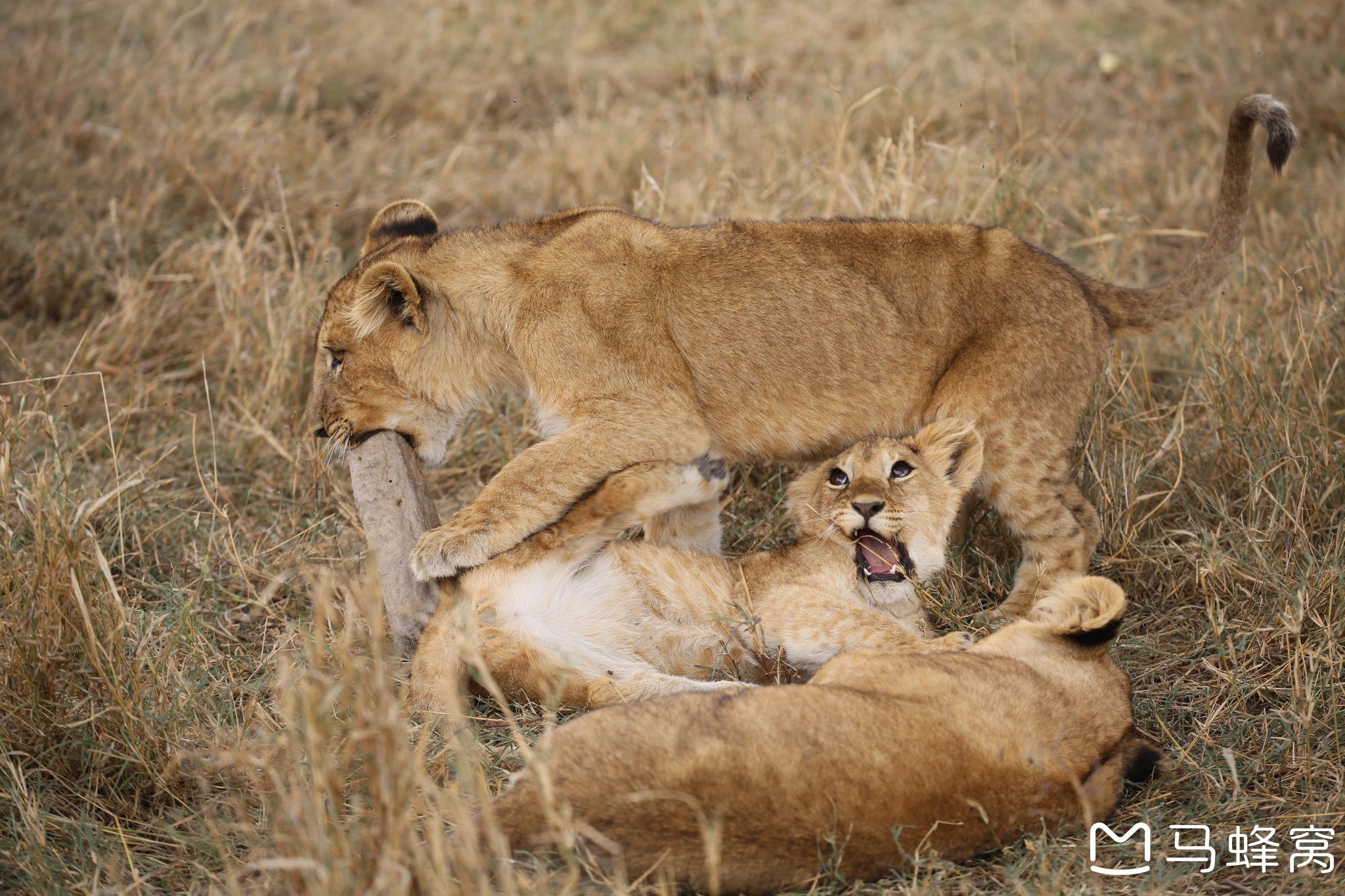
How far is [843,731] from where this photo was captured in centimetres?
256

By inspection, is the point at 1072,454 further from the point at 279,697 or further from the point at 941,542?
the point at 279,697

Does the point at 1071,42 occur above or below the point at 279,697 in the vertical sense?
above

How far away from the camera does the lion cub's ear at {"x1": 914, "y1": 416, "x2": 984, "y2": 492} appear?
3.91 meters

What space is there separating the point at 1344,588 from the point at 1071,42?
6426mm

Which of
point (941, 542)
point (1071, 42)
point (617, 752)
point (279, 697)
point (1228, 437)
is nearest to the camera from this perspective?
point (617, 752)

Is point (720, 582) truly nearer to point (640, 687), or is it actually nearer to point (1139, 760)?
point (640, 687)

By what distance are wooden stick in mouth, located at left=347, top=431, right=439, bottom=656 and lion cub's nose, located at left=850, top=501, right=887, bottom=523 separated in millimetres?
1378

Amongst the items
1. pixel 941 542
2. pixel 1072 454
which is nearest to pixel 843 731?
pixel 941 542

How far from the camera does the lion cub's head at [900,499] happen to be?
389 centimetres

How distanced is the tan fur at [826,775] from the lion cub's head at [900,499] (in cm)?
102

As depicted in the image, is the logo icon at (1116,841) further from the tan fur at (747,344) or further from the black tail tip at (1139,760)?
the tan fur at (747,344)

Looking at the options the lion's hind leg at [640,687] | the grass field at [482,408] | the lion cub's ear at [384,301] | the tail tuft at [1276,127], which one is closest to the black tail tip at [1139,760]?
the grass field at [482,408]

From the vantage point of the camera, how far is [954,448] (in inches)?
155

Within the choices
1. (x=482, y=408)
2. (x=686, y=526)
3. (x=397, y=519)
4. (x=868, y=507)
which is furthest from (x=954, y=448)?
(x=482, y=408)
